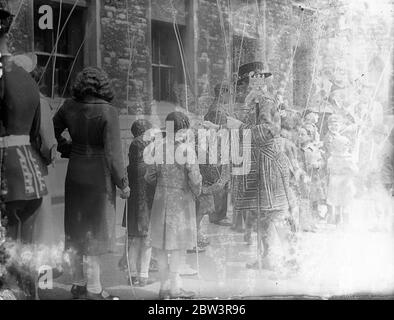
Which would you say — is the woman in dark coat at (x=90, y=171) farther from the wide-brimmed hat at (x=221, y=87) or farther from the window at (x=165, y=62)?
the wide-brimmed hat at (x=221, y=87)

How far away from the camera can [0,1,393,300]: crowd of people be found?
5078 millimetres

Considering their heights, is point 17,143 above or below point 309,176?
above

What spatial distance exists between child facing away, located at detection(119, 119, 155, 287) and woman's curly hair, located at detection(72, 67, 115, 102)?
0.38 metres

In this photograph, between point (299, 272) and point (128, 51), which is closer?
point (128, 51)

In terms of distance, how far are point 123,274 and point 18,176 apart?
1183 mm

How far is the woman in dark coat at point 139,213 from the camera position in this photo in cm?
534

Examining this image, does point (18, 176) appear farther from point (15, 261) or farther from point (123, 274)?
point (123, 274)

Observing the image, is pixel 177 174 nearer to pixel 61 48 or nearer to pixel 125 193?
pixel 125 193

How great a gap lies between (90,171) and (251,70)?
1.71m

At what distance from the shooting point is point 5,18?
196 inches

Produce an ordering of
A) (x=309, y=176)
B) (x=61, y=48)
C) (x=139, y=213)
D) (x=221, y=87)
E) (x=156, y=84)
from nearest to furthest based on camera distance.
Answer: (x=61, y=48), (x=139, y=213), (x=156, y=84), (x=221, y=87), (x=309, y=176)

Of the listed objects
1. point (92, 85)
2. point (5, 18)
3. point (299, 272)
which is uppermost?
point (5, 18)

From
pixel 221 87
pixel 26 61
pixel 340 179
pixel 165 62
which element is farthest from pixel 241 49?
pixel 26 61
